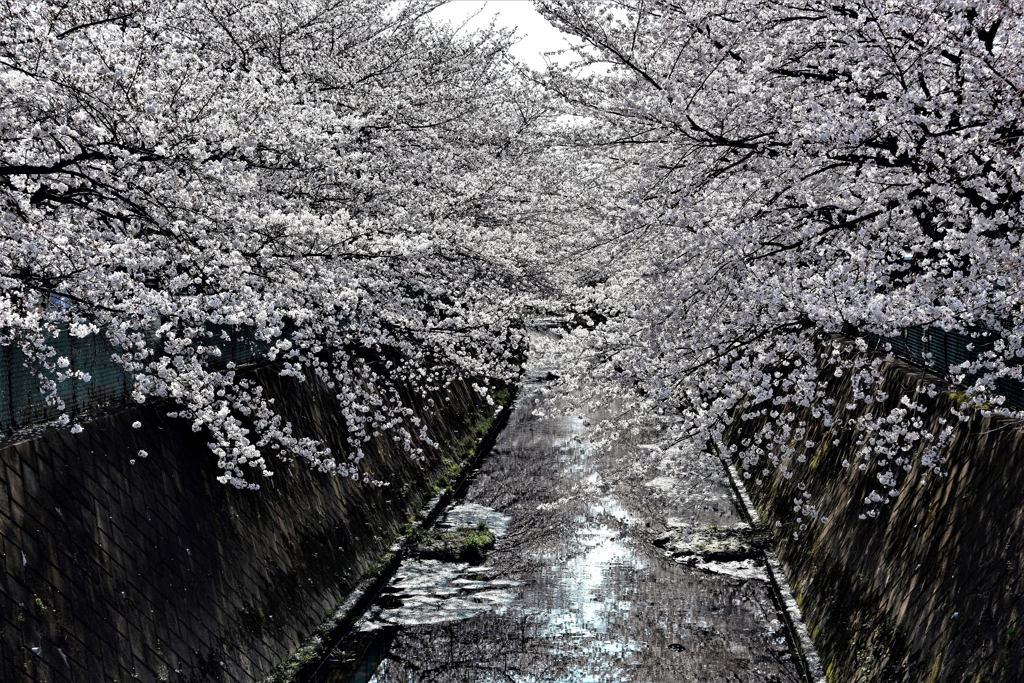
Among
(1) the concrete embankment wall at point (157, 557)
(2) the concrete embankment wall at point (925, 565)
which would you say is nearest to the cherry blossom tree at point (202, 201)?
(1) the concrete embankment wall at point (157, 557)

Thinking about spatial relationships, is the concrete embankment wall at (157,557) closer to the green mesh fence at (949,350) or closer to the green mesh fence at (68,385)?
the green mesh fence at (68,385)

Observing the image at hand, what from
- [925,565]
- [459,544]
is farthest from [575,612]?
[925,565]

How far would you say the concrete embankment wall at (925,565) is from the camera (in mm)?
8047

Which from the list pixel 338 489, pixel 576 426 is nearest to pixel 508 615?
pixel 338 489

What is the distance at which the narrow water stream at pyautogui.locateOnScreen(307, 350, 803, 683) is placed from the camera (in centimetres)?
1260

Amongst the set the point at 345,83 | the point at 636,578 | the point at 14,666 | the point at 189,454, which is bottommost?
the point at 636,578

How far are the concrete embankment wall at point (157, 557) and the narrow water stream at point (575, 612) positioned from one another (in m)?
1.39

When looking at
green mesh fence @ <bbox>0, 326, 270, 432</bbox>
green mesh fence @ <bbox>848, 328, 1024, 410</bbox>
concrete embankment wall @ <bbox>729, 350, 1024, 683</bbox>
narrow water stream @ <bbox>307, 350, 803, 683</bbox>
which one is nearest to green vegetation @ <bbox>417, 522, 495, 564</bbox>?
narrow water stream @ <bbox>307, 350, 803, 683</bbox>

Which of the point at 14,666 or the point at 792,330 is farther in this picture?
the point at 792,330

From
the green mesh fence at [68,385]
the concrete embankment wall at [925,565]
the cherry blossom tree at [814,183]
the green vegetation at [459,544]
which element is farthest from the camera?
the green vegetation at [459,544]

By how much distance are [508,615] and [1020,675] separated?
877 centimetres

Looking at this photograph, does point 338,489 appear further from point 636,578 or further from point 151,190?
point 151,190

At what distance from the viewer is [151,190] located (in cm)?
895

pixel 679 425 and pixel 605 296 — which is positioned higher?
pixel 605 296
